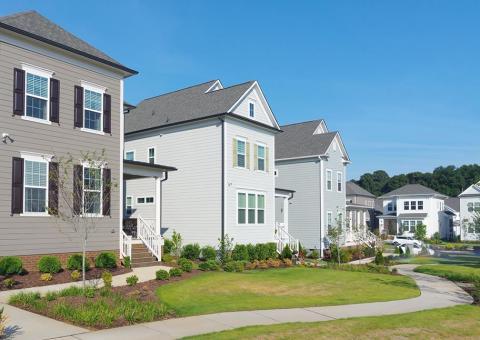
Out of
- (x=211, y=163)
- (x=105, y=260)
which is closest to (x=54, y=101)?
(x=105, y=260)

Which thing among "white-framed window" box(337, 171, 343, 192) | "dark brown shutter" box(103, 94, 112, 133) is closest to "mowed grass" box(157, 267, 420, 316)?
"dark brown shutter" box(103, 94, 112, 133)

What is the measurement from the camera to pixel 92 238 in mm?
18219

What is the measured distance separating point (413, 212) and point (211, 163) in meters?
47.2

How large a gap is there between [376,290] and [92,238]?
35.1 ft

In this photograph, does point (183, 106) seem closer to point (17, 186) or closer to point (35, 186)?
point (35, 186)

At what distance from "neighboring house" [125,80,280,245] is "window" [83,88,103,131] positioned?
6.53 m

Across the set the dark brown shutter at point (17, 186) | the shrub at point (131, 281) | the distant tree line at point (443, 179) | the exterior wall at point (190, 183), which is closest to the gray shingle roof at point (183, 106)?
the exterior wall at point (190, 183)

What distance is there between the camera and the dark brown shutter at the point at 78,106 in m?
18.0

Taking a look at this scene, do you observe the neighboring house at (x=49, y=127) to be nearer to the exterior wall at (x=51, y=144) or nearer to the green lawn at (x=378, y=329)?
the exterior wall at (x=51, y=144)

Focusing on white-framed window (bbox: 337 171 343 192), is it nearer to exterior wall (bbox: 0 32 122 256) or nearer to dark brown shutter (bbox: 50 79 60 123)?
exterior wall (bbox: 0 32 122 256)

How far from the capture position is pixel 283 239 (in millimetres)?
29641

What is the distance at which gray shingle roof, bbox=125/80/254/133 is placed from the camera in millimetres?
25875

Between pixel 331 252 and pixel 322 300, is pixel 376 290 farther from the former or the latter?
pixel 331 252

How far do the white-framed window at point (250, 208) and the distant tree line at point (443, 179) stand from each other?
362ft
